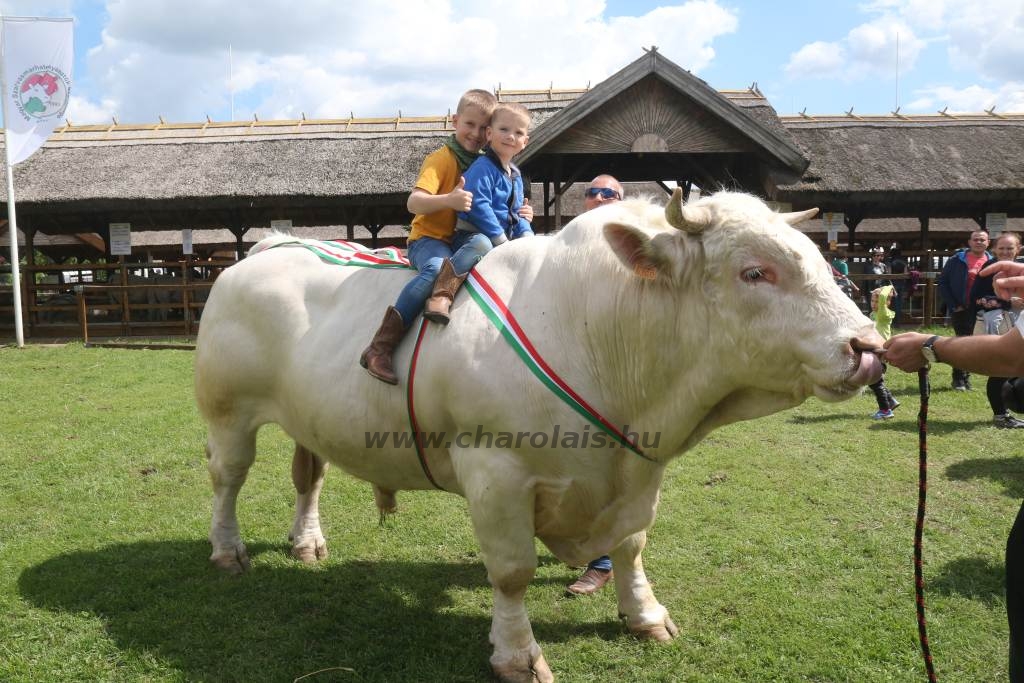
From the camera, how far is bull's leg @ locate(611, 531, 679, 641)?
11.0 feet

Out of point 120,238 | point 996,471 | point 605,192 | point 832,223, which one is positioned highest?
point 832,223

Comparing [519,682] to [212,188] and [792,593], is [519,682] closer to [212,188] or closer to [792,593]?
[792,593]

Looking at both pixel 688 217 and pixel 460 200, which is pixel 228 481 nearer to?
pixel 460 200

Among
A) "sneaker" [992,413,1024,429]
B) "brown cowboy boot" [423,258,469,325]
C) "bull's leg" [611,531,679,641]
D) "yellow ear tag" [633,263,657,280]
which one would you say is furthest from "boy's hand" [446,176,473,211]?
"sneaker" [992,413,1024,429]

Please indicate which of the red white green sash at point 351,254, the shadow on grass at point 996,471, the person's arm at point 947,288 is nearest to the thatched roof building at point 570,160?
the person's arm at point 947,288

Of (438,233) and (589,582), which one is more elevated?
(438,233)

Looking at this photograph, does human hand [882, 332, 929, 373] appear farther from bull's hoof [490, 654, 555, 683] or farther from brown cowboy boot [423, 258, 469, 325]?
bull's hoof [490, 654, 555, 683]

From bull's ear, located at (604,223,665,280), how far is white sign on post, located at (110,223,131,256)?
1632cm

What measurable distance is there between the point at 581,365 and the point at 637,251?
1.67ft

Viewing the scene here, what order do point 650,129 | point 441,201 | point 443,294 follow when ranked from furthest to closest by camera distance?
point 650,129 → point 441,201 → point 443,294

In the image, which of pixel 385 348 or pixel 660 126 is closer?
pixel 385 348

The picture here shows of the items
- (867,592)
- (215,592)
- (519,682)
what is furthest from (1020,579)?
(215,592)

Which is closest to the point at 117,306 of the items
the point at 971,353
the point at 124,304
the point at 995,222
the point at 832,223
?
the point at 124,304

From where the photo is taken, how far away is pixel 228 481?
162 inches
